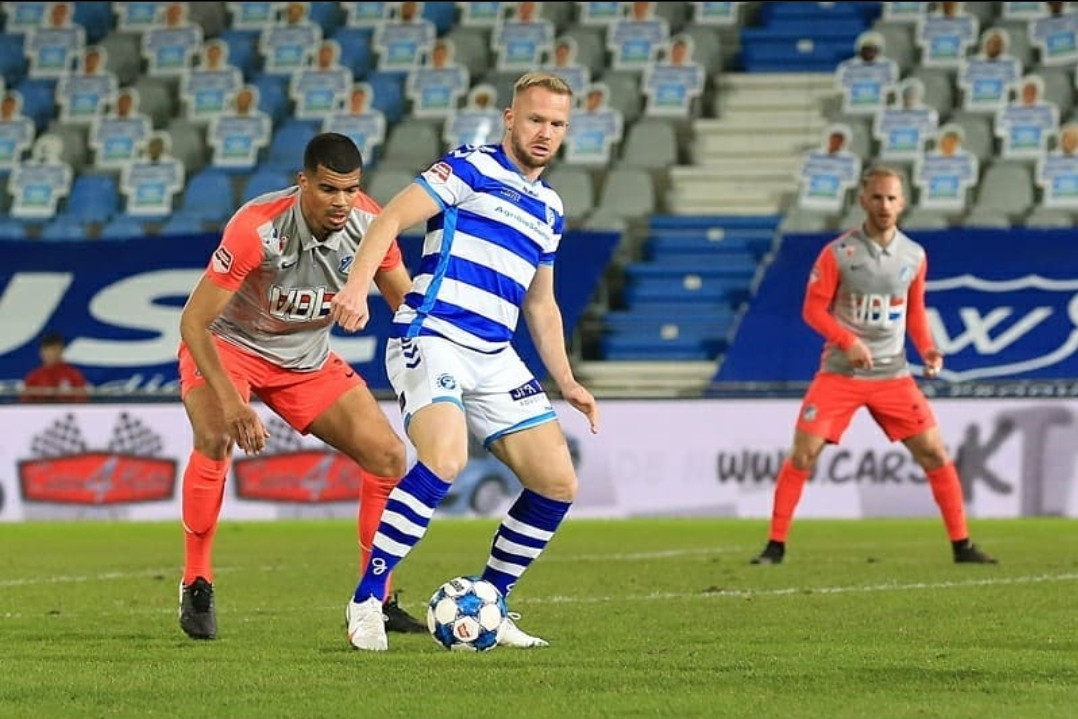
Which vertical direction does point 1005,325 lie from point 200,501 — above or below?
below

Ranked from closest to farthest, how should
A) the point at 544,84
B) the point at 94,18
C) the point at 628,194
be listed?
1. the point at 544,84
2. the point at 628,194
3. the point at 94,18

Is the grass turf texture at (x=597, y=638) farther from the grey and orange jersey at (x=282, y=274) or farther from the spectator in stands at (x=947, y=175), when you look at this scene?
the spectator in stands at (x=947, y=175)

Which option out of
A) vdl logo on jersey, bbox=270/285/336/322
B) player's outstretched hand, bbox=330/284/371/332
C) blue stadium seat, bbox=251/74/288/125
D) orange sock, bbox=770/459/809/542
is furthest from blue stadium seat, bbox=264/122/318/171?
player's outstretched hand, bbox=330/284/371/332

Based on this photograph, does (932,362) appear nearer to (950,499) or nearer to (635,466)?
(950,499)

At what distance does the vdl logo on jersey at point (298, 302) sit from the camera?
8.13m

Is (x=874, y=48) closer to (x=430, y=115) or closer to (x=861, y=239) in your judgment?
(x=430, y=115)

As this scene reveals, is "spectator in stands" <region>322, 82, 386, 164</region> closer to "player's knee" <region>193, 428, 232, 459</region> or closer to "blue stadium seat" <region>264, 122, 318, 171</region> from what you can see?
"blue stadium seat" <region>264, 122, 318, 171</region>

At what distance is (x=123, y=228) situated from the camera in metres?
23.0

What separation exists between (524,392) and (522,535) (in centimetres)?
53

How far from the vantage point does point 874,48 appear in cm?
2305

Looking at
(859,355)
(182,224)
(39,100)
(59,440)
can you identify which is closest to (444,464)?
(859,355)

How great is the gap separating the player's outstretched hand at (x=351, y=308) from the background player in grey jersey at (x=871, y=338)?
6022 millimetres

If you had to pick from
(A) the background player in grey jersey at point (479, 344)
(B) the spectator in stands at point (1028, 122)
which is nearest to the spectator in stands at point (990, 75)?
(B) the spectator in stands at point (1028, 122)

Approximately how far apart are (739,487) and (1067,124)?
6503 mm
